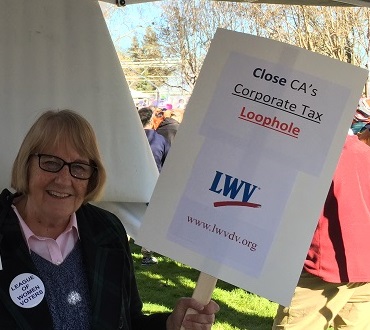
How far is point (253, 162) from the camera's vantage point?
1.38 m

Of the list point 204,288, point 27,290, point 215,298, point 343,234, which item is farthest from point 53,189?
point 215,298

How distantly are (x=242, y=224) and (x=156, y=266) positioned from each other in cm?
509

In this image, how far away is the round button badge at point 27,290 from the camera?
59.7 inches

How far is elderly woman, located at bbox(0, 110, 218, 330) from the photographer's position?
153cm

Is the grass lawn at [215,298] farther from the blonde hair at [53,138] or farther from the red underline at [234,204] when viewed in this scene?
the red underline at [234,204]

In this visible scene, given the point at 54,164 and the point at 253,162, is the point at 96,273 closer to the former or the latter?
the point at 54,164

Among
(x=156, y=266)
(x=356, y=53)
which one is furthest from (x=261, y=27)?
(x=156, y=266)

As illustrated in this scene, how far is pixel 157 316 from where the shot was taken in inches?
70.0

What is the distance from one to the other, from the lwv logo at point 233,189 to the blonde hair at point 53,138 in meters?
0.51

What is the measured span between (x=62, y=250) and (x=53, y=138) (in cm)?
34

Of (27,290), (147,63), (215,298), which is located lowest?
(215,298)

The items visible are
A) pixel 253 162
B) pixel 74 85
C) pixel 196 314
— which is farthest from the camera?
pixel 74 85

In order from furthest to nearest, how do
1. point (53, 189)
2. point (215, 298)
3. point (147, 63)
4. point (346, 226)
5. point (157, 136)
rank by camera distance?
1. point (147, 63)
2. point (157, 136)
3. point (215, 298)
4. point (346, 226)
5. point (53, 189)

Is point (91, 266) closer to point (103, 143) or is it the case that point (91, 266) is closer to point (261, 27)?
point (103, 143)
